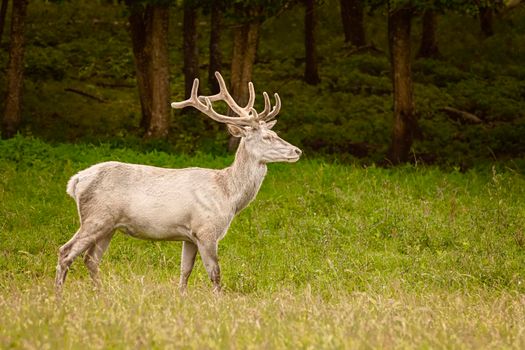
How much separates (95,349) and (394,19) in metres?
13.6

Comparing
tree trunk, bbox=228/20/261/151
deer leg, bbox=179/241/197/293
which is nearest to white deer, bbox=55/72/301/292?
deer leg, bbox=179/241/197/293

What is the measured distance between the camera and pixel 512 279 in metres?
10.2

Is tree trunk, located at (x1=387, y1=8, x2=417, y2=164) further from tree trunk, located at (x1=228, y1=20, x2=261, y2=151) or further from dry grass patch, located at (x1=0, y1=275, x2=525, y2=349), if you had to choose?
dry grass patch, located at (x1=0, y1=275, x2=525, y2=349)

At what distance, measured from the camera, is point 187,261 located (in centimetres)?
1005

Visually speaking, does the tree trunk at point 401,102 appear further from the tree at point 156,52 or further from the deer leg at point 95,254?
the deer leg at point 95,254

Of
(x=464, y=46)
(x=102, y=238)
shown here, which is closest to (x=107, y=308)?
(x=102, y=238)

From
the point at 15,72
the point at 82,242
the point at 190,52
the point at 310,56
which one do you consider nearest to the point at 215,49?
the point at 190,52

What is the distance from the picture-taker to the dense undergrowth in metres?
21.5

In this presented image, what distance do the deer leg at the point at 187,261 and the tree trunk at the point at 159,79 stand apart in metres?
10.6

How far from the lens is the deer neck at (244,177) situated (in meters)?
10.1

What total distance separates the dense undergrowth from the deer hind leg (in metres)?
9.91

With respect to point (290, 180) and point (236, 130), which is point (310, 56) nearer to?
point (290, 180)

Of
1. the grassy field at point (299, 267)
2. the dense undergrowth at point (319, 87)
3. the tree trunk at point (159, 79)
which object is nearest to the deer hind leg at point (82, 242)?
the grassy field at point (299, 267)

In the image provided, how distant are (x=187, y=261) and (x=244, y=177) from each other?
1.06 meters
